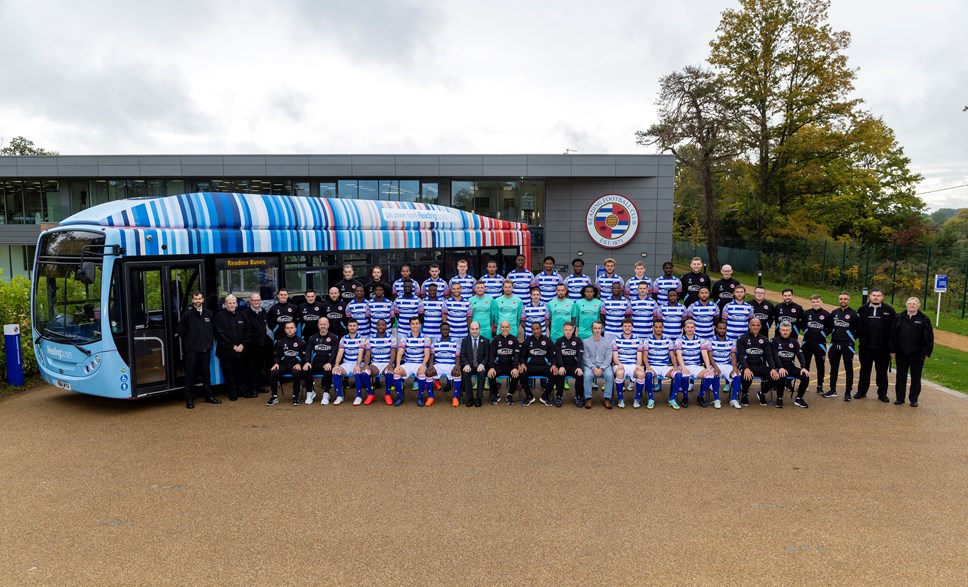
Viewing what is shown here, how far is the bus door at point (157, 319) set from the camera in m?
7.83

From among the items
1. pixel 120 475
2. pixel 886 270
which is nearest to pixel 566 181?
pixel 886 270

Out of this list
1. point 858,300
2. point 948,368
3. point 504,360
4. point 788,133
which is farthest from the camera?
point 788,133

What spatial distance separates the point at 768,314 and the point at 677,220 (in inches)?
1577

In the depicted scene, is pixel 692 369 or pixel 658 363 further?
pixel 658 363

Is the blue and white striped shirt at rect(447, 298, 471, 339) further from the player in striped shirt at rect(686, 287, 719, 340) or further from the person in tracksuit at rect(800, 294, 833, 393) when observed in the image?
the person in tracksuit at rect(800, 294, 833, 393)

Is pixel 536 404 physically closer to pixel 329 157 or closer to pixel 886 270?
pixel 329 157

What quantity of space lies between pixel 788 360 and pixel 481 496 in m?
5.30

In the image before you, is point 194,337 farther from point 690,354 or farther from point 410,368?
point 690,354

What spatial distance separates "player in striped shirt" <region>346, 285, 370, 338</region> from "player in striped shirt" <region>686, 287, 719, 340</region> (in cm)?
481

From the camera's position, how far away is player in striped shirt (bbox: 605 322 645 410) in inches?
332

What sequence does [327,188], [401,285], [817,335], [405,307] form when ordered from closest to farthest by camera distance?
[817,335] → [405,307] → [401,285] → [327,188]

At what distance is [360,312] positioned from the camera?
9383 millimetres

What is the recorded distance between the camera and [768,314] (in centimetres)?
912

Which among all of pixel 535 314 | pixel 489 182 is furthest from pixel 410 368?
pixel 489 182
